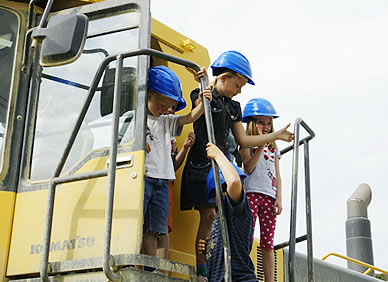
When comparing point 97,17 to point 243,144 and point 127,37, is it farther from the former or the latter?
point 243,144

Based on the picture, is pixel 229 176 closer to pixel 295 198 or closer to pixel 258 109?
pixel 295 198

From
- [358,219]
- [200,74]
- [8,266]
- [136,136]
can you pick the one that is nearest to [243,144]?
[200,74]

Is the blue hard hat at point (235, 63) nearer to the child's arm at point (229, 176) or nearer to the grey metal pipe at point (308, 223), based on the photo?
the grey metal pipe at point (308, 223)

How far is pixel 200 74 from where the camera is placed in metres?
3.35

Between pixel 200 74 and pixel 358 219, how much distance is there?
28.5ft

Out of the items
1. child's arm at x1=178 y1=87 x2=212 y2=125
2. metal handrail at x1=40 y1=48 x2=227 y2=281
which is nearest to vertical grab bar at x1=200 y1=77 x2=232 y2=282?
metal handrail at x1=40 y1=48 x2=227 y2=281

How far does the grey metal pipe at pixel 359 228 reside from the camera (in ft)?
35.3

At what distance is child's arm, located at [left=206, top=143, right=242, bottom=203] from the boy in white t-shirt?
37cm

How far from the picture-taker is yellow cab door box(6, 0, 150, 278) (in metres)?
2.99

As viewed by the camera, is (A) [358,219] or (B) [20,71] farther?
(A) [358,219]

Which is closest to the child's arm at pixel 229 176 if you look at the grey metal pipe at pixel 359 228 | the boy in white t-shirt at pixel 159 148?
the boy in white t-shirt at pixel 159 148

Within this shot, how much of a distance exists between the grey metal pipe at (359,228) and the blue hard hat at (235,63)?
24.7 feet

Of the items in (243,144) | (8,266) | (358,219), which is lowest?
(8,266)

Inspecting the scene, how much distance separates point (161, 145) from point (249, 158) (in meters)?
0.98
